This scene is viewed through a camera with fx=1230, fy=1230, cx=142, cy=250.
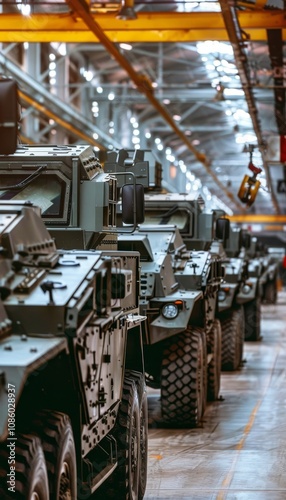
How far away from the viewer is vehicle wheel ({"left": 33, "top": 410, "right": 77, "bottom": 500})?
5793 millimetres

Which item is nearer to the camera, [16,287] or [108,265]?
[16,287]

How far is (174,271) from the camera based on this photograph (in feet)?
41.5

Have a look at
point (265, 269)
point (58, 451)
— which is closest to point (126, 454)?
point (58, 451)

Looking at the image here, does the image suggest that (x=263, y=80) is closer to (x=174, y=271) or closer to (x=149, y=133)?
(x=174, y=271)

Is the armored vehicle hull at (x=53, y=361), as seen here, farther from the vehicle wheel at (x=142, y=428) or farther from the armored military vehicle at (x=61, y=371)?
the vehicle wheel at (x=142, y=428)

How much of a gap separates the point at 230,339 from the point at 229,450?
22.5 feet

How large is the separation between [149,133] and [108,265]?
1363 inches

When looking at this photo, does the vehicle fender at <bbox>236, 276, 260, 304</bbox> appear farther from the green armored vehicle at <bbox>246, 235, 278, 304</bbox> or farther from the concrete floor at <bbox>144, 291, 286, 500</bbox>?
the green armored vehicle at <bbox>246, 235, 278, 304</bbox>

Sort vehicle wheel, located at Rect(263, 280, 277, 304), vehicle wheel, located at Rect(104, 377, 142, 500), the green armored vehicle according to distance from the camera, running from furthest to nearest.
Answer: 1. vehicle wheel, located at Rect(263, 280, 277, 304)
2. the green armored vehicle
3. vehicle wheel, located at Rect(104, 377, 142, 500)

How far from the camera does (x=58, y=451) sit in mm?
5816

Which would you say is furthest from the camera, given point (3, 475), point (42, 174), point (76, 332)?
point (42, 174)

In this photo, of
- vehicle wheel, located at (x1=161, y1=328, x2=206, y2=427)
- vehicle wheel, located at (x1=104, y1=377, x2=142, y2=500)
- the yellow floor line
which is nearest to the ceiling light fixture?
the yellow floor line

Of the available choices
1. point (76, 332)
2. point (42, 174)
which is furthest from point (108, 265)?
point (42, 174)

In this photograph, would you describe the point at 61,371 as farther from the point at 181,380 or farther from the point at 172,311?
the point at 181,380
